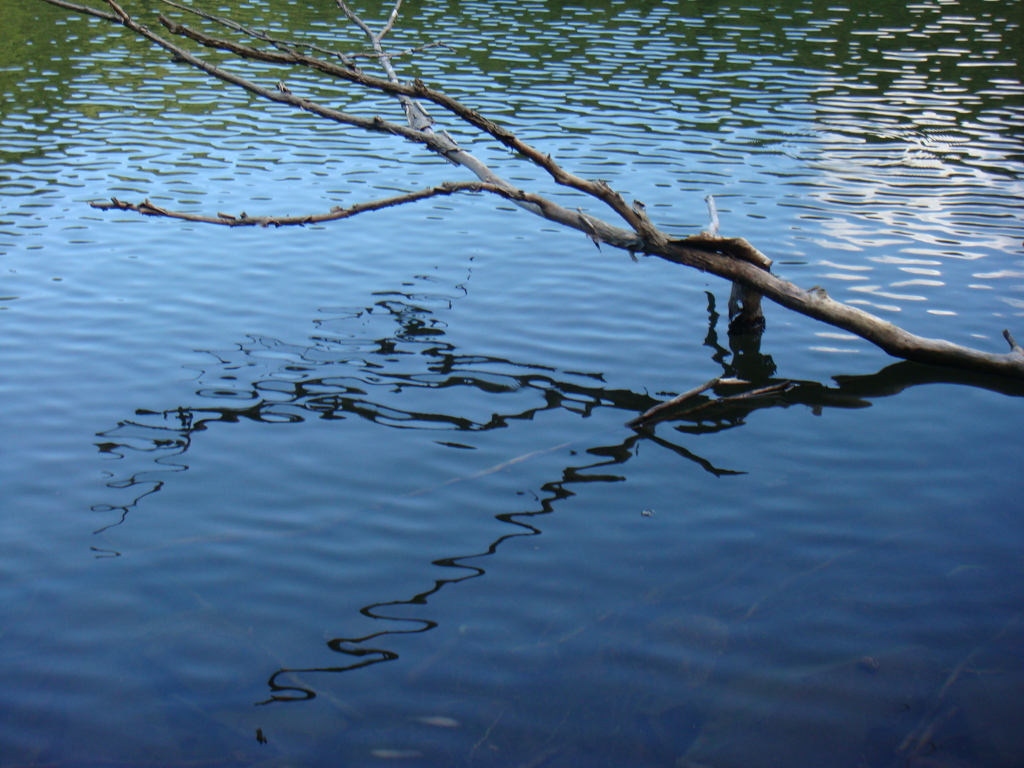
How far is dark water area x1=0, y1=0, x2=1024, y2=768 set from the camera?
451 cm

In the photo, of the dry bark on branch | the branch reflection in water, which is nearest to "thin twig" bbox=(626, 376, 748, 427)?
the branch reflection in water

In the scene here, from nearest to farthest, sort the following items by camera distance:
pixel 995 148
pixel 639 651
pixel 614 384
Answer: pixel 639 651 < pixel 614 384 < pixel 995 148

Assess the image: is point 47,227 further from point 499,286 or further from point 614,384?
point 614,384

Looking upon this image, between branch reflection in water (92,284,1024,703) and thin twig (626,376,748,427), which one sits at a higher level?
thin twig (626,376,748,427)

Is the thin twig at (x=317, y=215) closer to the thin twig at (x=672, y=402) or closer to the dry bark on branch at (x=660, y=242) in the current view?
the dry bark on branch at (x=660, y=242)

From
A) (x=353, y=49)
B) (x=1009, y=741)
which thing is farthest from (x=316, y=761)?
(x=353, y=49)

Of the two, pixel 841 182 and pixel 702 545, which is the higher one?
pixel 841 182

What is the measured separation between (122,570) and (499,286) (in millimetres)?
5615

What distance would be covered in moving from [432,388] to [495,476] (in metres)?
1.56

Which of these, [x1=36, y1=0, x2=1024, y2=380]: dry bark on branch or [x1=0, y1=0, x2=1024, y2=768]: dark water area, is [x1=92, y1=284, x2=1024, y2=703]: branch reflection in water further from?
[x1=36, y1=0, x2=1024, y2=380]: dry bark on branch

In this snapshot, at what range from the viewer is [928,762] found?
4180 millimetres

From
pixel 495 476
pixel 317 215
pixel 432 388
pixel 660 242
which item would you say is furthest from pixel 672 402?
pixel 317 215

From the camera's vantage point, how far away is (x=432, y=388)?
796 centimetres

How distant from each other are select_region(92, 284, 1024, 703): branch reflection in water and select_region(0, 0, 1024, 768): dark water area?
38 mm
